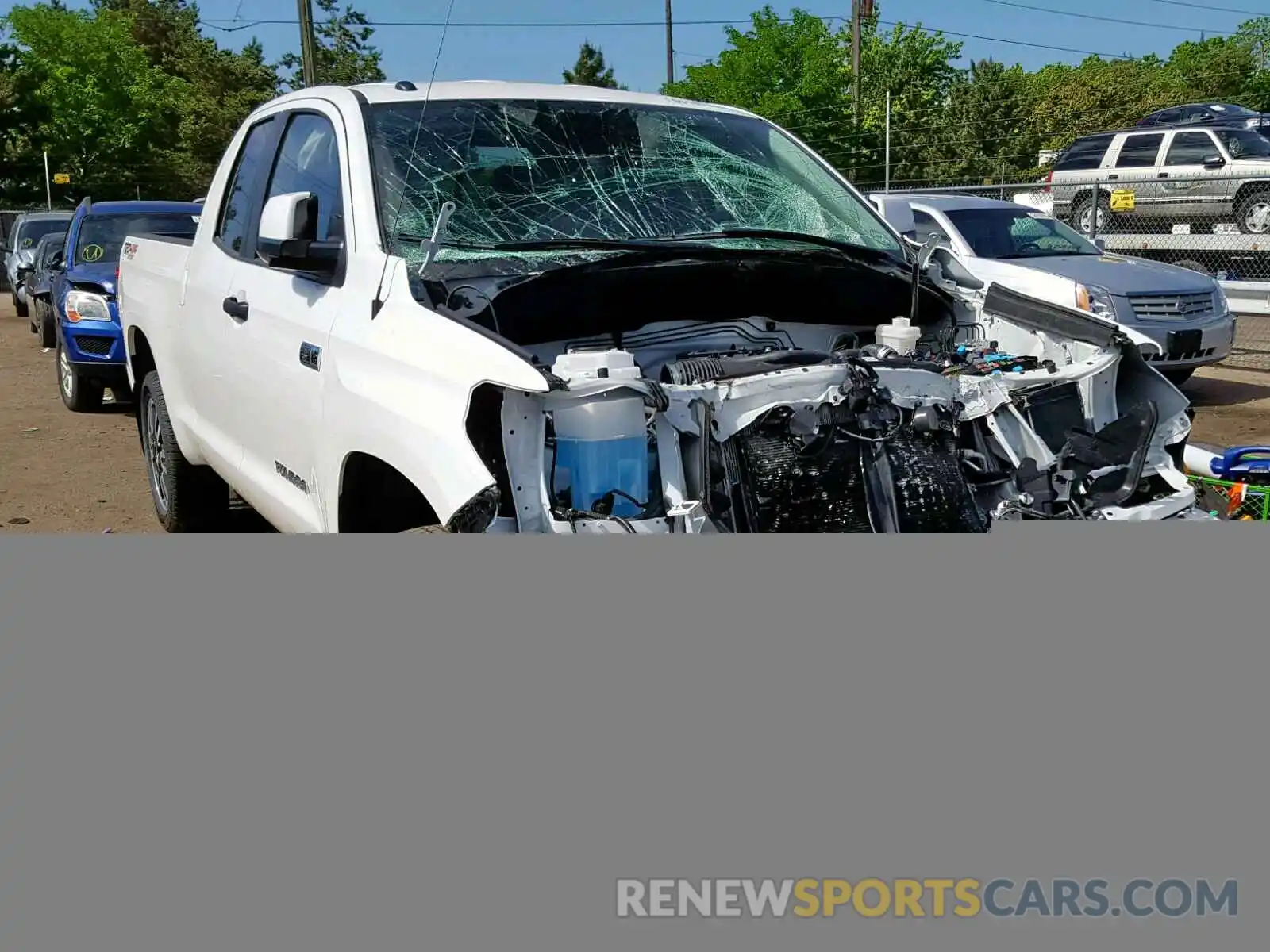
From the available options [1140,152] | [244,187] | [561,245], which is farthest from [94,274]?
[1140,152]

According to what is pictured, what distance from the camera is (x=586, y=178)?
4172 millimetres

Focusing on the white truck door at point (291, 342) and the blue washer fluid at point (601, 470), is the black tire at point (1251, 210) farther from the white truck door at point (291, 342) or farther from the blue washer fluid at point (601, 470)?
the blue washer fluid at point (601, 470)

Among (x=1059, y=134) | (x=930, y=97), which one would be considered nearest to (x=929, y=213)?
(x=930, y=97)

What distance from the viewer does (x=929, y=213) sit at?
11.9 meters

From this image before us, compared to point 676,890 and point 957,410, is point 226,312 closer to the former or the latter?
point 957,410

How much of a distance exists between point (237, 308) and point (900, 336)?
2.21 metres

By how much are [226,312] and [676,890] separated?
342cm

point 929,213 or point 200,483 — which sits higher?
point 929,213

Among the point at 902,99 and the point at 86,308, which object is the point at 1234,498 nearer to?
the point at 902,99

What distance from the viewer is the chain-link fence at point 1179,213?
14836 millimetres

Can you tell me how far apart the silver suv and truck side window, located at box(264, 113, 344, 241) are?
521 inches

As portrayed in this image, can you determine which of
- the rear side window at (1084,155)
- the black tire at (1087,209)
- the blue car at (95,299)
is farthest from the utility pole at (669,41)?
the rear side window at (1084,155)

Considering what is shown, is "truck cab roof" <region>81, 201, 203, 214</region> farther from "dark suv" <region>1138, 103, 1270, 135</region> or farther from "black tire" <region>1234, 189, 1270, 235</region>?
"dark suv" <region>1138, 103, 1270, 135</region>

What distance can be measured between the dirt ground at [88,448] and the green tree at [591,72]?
294 centimetres
